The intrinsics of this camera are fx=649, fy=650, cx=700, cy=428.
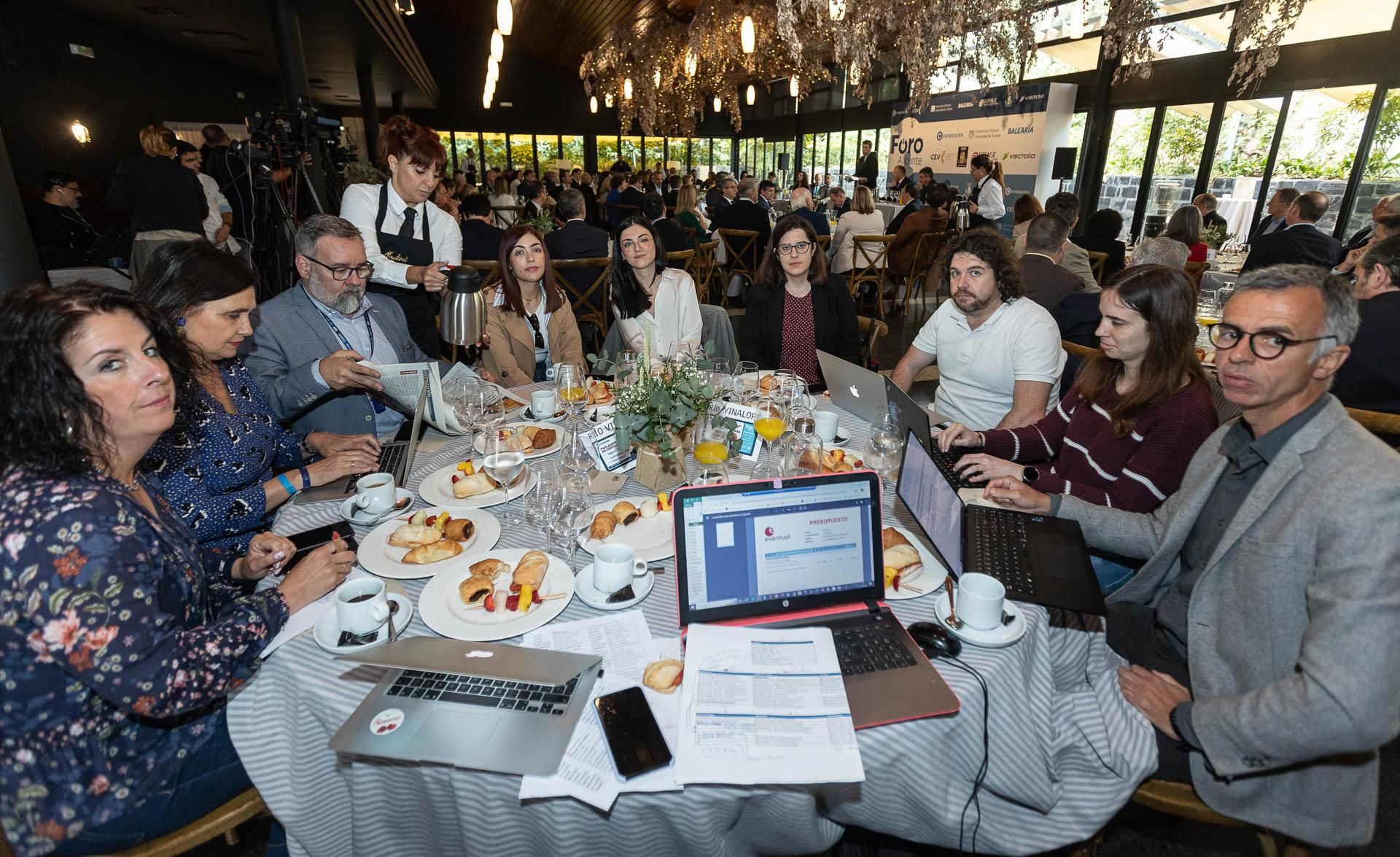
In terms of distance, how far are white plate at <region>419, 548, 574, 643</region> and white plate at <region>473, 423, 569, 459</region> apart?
66 centimetres

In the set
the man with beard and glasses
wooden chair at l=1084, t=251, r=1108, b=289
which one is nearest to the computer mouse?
the man with beard and glasses

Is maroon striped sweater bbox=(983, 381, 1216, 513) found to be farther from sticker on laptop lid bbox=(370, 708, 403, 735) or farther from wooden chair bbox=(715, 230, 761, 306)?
wooden chair bbox=(715, 230, 761, 306)

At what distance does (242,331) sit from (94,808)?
1.28 metres

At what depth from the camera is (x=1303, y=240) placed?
213 inches

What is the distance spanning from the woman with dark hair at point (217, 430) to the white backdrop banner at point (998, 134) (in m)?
9.60

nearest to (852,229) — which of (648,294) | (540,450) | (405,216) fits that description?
(648,294)

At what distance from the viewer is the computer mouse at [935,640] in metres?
1.23

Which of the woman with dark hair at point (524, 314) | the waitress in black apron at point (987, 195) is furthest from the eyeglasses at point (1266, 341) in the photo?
the waitress in black apron at point (987, 195)

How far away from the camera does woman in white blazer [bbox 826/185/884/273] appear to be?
25.2ft

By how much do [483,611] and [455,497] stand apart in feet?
1.91

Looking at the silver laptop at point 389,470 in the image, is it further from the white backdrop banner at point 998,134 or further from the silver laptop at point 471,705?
the white backdrop banner at point 998,134

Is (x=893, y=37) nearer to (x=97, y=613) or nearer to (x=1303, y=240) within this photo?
(x=1303, y=240)

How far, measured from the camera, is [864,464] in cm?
192

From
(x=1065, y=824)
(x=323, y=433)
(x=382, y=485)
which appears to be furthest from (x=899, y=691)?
(x=323, y=433)
